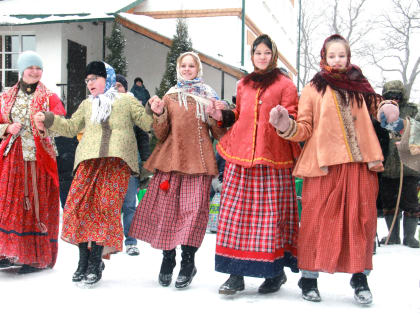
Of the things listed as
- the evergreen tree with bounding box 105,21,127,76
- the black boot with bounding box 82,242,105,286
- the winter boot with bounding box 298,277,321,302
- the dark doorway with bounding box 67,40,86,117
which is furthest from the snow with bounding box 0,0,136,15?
the winter boot with bounding box 298,277,321,302

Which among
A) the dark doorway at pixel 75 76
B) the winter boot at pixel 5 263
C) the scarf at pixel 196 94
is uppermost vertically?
the dark doorway at pixel 75 76

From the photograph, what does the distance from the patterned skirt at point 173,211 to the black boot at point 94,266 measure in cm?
28

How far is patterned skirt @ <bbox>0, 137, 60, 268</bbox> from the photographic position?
431 cm

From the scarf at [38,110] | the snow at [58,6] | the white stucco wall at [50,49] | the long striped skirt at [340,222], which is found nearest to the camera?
the long striped skirt at [340,222]

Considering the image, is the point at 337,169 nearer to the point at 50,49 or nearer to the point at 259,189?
the point at 259,189

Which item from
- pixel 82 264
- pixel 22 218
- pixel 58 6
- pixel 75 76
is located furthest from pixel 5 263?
pixel 58 6

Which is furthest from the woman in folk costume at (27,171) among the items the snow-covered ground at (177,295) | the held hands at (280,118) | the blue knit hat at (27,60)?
the held hands at (280,118)

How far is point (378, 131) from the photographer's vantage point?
12.4 feet

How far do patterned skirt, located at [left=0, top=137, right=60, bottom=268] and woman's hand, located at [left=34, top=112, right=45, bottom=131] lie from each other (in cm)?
32

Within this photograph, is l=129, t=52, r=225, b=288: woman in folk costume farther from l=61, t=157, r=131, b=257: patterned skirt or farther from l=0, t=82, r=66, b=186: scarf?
l=0, t=82, r=66, b=186: scarf

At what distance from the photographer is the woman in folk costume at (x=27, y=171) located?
4.36 meters

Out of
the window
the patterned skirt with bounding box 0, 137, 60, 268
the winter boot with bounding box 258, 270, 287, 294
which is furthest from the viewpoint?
the window

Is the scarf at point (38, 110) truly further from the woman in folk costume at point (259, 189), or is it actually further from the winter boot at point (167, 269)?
the woman in folk costume at point (259, 189)

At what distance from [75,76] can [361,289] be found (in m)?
9.46
